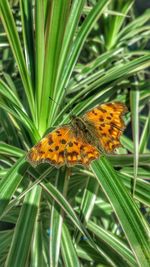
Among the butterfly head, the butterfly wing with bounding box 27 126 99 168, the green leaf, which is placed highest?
the butterfly head

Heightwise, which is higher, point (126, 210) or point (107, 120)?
point (107, 120)

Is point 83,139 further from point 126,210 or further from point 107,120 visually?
point 126,210

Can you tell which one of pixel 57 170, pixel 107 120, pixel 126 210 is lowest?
pixel 126 210

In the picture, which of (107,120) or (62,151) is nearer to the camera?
(62,151)

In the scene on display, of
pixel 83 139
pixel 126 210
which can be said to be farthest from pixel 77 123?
pixel 126 210

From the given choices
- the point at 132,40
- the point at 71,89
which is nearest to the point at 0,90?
the point at 71,89
